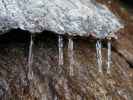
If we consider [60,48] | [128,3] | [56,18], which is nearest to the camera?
[56,18]

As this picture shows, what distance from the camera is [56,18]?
5.24m

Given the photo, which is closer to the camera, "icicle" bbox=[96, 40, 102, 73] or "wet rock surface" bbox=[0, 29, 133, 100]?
"wet rock surface" bbox=[0, 29, 133, 100]

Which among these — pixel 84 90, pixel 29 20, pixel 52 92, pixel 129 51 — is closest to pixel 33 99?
pixel 52 92

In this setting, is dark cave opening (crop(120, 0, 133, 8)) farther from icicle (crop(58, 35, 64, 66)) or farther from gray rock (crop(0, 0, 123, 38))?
icicle (crop(58, 35, 64, 66))

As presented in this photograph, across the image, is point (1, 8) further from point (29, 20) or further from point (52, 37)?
point (52, 37)

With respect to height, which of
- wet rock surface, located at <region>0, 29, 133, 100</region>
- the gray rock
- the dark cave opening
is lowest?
wet rock surface, located at <region>0, 29, 133, 100</region>

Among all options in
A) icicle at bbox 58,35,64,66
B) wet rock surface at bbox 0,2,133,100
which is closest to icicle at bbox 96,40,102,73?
wet rock surface at bbox 0,2,133,100

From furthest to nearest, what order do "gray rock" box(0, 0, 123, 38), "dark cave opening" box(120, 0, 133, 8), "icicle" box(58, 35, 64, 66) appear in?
"dark cave opening" box(120, 0, 133, 8), "icicle" box(58, 35, 64, 66), "gray rock" box(0, 0, 123, 38)

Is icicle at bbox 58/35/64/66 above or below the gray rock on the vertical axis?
below

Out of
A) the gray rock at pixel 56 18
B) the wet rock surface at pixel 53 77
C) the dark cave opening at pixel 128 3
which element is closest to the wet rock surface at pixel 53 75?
the wet rock surface at pixel 53 77

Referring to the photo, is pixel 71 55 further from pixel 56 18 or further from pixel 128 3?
pixel 128 3

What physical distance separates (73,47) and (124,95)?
104 centimetres

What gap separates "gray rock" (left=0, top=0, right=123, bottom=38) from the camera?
16.3ft

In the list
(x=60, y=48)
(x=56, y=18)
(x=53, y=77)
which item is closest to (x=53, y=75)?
(x=53, y=77)
